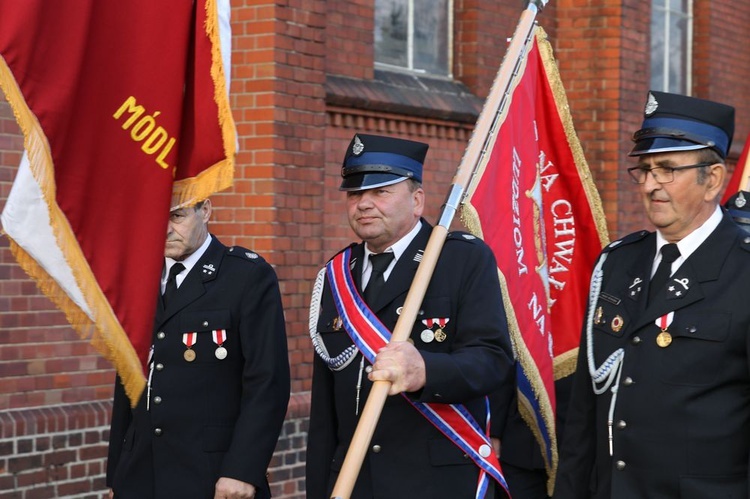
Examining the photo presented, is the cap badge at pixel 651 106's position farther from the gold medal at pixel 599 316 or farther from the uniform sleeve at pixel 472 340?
the uniform sleeve at pixel 472 340

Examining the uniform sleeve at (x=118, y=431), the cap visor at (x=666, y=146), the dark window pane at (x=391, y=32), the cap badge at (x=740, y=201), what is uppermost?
the dark window pane at (x=391, y=32)

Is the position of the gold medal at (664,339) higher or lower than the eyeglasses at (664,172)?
lower

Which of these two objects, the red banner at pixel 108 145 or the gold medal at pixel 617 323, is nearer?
the red banner at pixel 108 145

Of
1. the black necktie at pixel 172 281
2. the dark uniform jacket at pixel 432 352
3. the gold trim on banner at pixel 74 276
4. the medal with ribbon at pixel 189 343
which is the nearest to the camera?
the gold trim on banner at pixel 74 276

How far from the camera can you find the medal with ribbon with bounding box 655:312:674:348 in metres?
3.81

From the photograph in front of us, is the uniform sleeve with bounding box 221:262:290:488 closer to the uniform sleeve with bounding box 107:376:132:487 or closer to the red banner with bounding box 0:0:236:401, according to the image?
the uniform sleeve with bounding box 107:376:132:487

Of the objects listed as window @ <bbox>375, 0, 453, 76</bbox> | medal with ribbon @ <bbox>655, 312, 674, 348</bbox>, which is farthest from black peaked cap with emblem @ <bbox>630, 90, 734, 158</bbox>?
window @ <bbox>375, 0, 453, 76</bbox>

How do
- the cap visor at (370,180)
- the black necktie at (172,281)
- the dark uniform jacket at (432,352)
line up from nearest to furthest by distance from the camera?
the dark uniform jacket at (432,352) < the cap visor at (370,180) < the black necktie at (172,281)

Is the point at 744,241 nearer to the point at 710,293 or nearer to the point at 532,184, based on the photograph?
the point at 710,293

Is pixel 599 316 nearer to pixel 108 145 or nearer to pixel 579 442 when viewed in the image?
pixel 579 442

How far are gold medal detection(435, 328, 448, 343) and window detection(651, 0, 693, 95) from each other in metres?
8.10

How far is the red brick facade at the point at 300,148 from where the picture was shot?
661 cm

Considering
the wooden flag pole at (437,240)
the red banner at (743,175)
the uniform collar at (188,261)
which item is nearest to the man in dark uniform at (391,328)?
the wooden flag pole at (437,240)

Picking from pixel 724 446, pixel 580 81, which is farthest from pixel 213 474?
pixel 580 81
